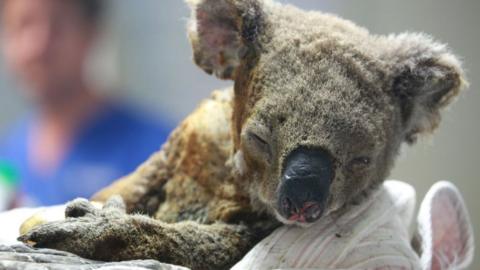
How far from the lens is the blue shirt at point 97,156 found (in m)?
2.96

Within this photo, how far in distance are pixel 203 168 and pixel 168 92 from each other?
214 centimetres

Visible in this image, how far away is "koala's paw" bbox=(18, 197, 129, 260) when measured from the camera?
1.01m

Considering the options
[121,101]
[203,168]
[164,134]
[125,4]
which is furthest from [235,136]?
[125,4]

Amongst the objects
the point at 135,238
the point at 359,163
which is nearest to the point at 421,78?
the point at 359,163

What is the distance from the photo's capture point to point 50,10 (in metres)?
2.93

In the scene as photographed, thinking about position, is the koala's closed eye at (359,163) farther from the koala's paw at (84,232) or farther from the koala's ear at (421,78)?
the koala's paw at (84,232)

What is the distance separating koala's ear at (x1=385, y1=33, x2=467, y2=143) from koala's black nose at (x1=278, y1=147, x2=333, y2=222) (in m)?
0.28

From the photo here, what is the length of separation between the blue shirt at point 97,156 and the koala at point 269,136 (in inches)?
57.5

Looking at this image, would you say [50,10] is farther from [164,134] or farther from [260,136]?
[260,136]

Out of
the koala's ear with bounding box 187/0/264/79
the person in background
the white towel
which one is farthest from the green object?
the white towel

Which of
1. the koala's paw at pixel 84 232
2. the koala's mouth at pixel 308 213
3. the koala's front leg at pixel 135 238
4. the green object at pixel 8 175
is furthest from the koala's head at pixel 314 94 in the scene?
the green object at pixel 8 175

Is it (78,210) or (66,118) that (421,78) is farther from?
(66,118)

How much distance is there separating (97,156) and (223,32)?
1.77 m

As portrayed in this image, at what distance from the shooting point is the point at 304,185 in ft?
3.58
